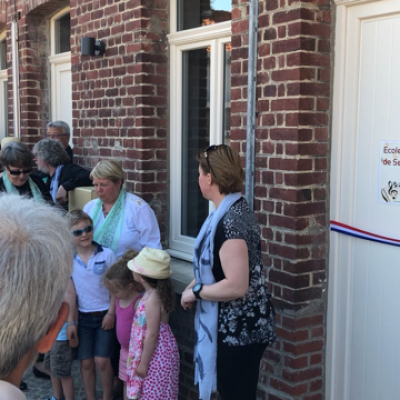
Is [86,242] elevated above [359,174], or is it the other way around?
[359,174]

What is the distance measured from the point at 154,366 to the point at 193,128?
203cm

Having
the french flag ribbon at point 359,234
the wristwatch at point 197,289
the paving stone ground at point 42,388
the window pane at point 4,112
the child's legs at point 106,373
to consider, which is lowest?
the paving stone ground at point 42,388

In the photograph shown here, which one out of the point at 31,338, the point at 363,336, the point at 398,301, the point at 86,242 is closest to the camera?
the point at 31,338

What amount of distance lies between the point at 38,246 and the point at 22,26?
6147 mm

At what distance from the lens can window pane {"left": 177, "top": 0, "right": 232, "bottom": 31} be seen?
14.8ft

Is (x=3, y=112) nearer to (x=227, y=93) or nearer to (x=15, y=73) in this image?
(x=15, y=73)

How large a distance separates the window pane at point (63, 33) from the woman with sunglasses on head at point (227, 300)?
14.2 ft

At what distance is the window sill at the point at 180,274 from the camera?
448 cm

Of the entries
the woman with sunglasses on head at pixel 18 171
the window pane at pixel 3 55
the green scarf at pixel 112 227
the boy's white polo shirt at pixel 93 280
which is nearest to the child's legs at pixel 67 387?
the boy's white polo shirt at pixel 93 280

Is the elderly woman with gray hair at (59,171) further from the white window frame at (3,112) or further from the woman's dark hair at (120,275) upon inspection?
the white window frame at (3,112)

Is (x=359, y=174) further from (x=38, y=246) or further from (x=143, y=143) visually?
(x=38, y=246)

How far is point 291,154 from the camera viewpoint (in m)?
3.52

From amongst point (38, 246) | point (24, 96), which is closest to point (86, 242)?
point (38, 246)

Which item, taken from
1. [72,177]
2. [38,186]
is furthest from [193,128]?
[38,186]
